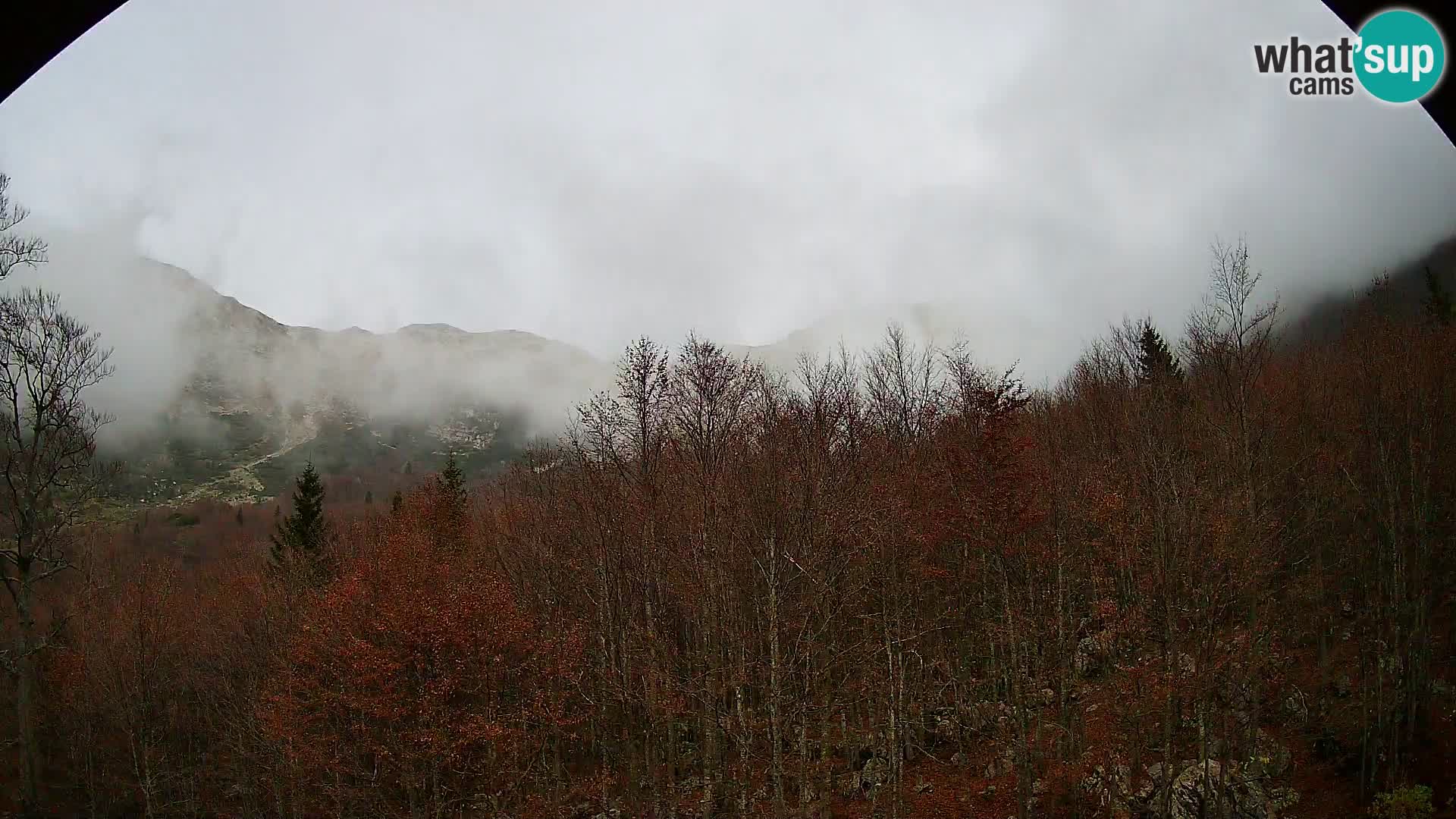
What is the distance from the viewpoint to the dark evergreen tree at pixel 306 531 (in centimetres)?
3300

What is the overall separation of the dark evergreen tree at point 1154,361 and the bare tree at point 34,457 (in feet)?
102

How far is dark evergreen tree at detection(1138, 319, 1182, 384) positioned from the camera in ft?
87.4

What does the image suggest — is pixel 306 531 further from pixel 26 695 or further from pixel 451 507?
pixel 26 695

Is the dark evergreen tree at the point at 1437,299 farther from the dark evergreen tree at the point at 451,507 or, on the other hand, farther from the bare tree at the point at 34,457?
the bare tree at the point at 34,457

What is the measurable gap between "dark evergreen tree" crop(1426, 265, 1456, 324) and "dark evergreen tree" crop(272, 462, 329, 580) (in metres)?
54.7

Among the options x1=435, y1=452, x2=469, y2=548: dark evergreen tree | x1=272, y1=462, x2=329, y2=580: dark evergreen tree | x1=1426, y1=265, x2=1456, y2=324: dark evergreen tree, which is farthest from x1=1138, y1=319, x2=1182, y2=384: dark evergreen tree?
x1=272, y1=462, x2=329, y2=580: dark evergreen tree

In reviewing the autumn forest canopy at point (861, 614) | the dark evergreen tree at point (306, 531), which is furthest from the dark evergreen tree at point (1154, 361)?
the dark evergreen tree at point (306, 531)

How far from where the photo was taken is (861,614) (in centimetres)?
1803

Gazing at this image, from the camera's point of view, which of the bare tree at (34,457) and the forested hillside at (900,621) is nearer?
the bare tree at (34,457)

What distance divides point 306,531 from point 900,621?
109 ft

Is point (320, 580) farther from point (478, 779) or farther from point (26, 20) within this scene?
point (26, 20)

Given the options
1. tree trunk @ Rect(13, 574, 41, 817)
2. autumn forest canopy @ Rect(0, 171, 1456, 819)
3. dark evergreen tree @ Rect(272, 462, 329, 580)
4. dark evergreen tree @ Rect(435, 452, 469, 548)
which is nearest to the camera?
tree trunk @ Rect(13, 574, 41, 817)

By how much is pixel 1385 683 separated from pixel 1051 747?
29.1 ft

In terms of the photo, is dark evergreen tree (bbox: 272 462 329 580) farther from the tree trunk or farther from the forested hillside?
the tree trunk
